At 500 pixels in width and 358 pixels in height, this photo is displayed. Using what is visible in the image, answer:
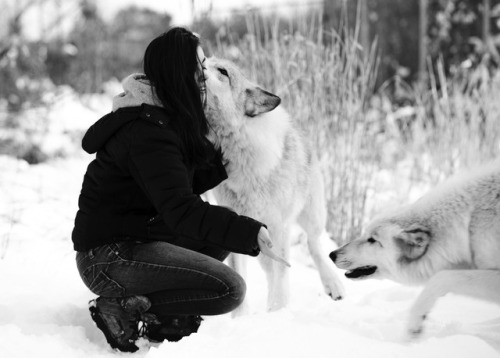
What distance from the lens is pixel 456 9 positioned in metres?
10.4

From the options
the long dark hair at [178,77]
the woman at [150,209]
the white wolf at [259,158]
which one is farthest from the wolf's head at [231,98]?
the long dark hair at [178,77]

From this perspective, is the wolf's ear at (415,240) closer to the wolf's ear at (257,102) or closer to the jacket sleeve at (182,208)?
the jacket sleeve at (182,208)

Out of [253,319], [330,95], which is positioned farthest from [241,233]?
[330,95]

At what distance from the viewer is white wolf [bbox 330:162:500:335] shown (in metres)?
2.35

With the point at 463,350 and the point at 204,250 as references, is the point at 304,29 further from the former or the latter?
the point at 463,350

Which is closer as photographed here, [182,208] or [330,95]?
[182,208]

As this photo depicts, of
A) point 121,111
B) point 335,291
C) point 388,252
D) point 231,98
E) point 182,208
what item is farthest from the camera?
point 335,291

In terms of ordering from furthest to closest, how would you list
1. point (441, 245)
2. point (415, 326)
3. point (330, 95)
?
point (330, 95)
point (441, 245)
point (415, 326)

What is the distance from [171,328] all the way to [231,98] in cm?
113

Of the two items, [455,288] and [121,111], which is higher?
[121,111]

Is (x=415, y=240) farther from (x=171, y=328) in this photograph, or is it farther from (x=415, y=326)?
(x=171, y=328)

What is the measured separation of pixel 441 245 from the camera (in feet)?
8.17

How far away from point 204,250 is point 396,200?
2721 mm

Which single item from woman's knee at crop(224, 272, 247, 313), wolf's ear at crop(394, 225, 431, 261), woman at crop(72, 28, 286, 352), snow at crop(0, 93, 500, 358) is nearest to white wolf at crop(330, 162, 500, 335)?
wolf's ear at crop(394, 225, 431, 261)
